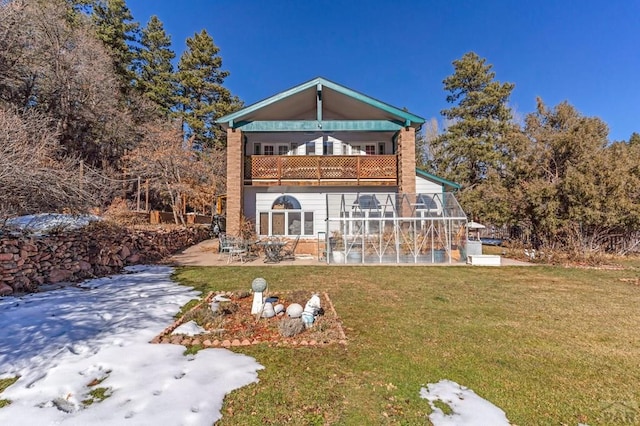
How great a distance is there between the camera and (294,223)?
16.5m

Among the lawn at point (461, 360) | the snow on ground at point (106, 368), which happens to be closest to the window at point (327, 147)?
the lawn at point (461, 360)

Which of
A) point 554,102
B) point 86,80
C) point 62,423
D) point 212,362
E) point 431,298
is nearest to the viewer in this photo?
point 62,423

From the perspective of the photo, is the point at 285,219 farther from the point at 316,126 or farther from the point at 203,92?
the point at 203,92

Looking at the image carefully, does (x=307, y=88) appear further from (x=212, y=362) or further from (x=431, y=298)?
(x=212, y=362)

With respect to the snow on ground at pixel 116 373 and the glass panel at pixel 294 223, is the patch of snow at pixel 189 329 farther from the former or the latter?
the glass panel at pixel 294 223

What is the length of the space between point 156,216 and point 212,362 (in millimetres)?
20577

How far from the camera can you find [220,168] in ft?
91.4

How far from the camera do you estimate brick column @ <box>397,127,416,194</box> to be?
15445 mm

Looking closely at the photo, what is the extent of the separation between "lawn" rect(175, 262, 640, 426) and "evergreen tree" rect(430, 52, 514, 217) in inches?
830

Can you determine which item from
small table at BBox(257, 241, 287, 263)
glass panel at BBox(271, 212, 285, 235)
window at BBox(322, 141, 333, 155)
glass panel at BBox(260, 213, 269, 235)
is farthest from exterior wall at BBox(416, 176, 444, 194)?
small table at BBox(257, 241, 287, 263)

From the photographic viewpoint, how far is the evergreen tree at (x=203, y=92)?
32.2 metres

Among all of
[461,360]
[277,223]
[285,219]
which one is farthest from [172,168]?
[461,360]

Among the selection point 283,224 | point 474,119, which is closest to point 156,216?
point 283,224

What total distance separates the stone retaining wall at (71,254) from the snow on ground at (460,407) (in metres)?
8.39
